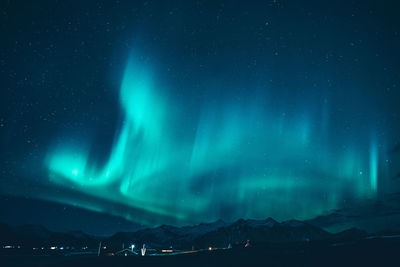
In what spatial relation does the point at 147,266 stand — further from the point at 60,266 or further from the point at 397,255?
the point at 397,255

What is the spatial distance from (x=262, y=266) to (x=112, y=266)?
965 inches

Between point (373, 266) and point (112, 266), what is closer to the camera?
point (373, 266)

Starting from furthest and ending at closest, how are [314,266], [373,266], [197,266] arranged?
1. [197,266]
2. [314,266]
3. [373,266]

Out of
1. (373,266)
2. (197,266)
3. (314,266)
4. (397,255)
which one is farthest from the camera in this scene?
(197,266)

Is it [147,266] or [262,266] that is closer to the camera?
[262,266]

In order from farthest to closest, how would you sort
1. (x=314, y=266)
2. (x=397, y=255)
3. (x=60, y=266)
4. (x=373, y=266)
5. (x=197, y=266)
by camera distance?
1. (x=60, y=266)
2. (x=197, y=266)
3. (x=397, y=255)
4. (x=314, y=266)
5. (x=373, y=266)

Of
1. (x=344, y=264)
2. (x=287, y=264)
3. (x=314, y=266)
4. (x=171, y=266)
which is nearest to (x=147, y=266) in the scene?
(x=171, y=266)

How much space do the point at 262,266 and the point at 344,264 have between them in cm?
1040

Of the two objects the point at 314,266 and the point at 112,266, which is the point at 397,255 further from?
the point at 112,266

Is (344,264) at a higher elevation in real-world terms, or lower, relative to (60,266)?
higher

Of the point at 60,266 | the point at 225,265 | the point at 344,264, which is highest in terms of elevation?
the point at 344,264

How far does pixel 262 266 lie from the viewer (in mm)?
36125

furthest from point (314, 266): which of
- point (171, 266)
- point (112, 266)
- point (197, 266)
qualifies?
point (112, 266)

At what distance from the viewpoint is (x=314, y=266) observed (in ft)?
112
